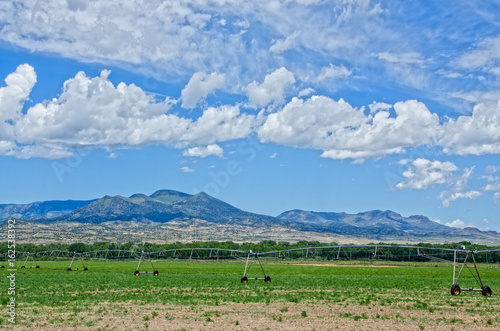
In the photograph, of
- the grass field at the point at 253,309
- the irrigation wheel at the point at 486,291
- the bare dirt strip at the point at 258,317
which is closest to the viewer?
the bare dirt strip at the point at 258,317

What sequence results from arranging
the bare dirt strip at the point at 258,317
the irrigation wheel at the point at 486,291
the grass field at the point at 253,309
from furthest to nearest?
the irrigation wheel at the point at 486,291, the grass field at the point at 253,309, the bare dirt strip at the point at 258,317

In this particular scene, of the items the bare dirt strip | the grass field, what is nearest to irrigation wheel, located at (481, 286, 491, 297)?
the grass field

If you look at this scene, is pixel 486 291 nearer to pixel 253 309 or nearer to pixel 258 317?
pixel 253 309

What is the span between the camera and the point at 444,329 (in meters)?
21.2

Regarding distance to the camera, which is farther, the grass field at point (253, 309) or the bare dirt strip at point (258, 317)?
the grass field at point (253, 309)

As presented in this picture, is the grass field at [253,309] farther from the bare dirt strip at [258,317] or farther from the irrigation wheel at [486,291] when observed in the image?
the irrigation wheel at [486,291]

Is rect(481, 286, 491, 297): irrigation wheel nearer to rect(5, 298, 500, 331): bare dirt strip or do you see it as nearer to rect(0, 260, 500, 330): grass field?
rect(0, 260, 500, 330): grass field

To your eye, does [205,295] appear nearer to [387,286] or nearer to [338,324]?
[338,324]

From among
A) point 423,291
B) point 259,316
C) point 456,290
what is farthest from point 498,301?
point 259,316

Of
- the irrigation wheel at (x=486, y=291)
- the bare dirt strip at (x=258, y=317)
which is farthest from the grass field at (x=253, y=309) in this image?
the irrigation wheel at (x=486, y=291)

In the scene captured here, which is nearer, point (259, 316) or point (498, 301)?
point (259, 316)

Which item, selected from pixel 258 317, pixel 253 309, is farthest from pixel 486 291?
pixel 258 317

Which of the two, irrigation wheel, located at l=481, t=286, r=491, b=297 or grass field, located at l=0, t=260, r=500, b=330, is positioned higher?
irrigation wheel, located at l=481, t=286, r=491, b=297

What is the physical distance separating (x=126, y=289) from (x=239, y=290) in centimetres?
896
